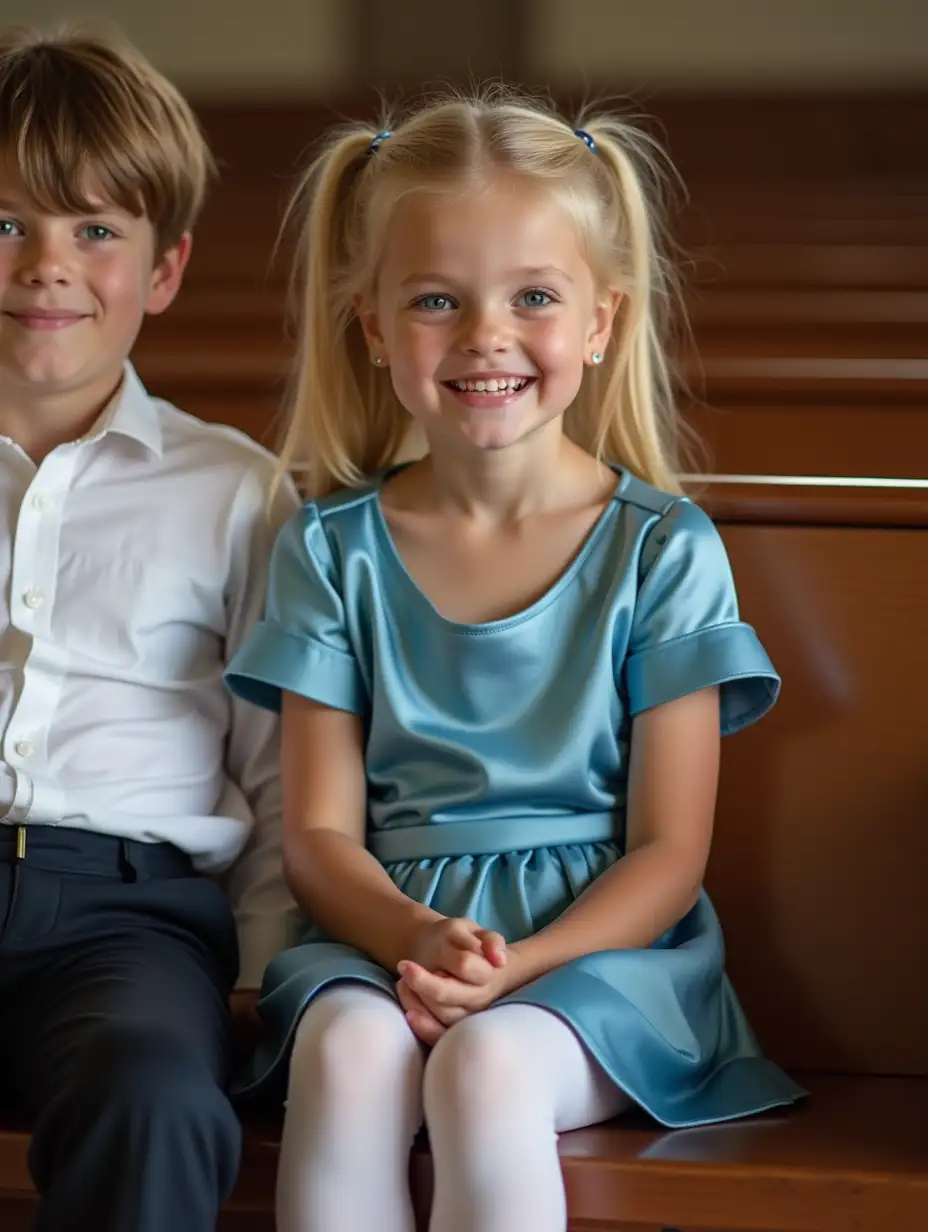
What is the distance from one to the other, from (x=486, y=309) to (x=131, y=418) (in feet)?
1.14

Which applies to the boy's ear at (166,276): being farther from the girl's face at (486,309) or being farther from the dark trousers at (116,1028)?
the dark trousers at (116,1028)

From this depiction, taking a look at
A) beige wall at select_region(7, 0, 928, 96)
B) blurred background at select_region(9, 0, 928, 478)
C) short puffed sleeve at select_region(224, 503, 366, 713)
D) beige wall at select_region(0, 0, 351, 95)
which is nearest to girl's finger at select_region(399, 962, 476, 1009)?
short puffed sleeve at select_region(224, 503, 366, 713)

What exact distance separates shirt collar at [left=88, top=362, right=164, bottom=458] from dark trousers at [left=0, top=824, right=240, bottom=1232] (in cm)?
35

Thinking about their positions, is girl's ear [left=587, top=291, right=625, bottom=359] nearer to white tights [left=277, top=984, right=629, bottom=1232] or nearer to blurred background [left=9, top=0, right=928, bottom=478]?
white tights [left=277, top=984, right=629, bottom=1232]

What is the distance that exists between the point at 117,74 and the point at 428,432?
1.35 ft

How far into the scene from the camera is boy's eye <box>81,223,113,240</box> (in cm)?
150

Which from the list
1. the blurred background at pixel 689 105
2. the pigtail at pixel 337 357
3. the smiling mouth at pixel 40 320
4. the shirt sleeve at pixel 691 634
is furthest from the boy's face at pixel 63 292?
the blurred background at pixel 689 105

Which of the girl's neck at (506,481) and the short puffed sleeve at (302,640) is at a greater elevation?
the girl's neck at (506,481)

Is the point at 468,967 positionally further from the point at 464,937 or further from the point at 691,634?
the point at 691,634

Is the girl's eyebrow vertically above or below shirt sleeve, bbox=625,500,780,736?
above

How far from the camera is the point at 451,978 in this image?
1.19 m

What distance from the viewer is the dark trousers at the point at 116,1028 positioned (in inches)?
41.9

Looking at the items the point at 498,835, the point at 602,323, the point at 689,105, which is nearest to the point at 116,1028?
the point at 498,835

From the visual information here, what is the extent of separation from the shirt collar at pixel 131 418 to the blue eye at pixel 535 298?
356 millimetres
